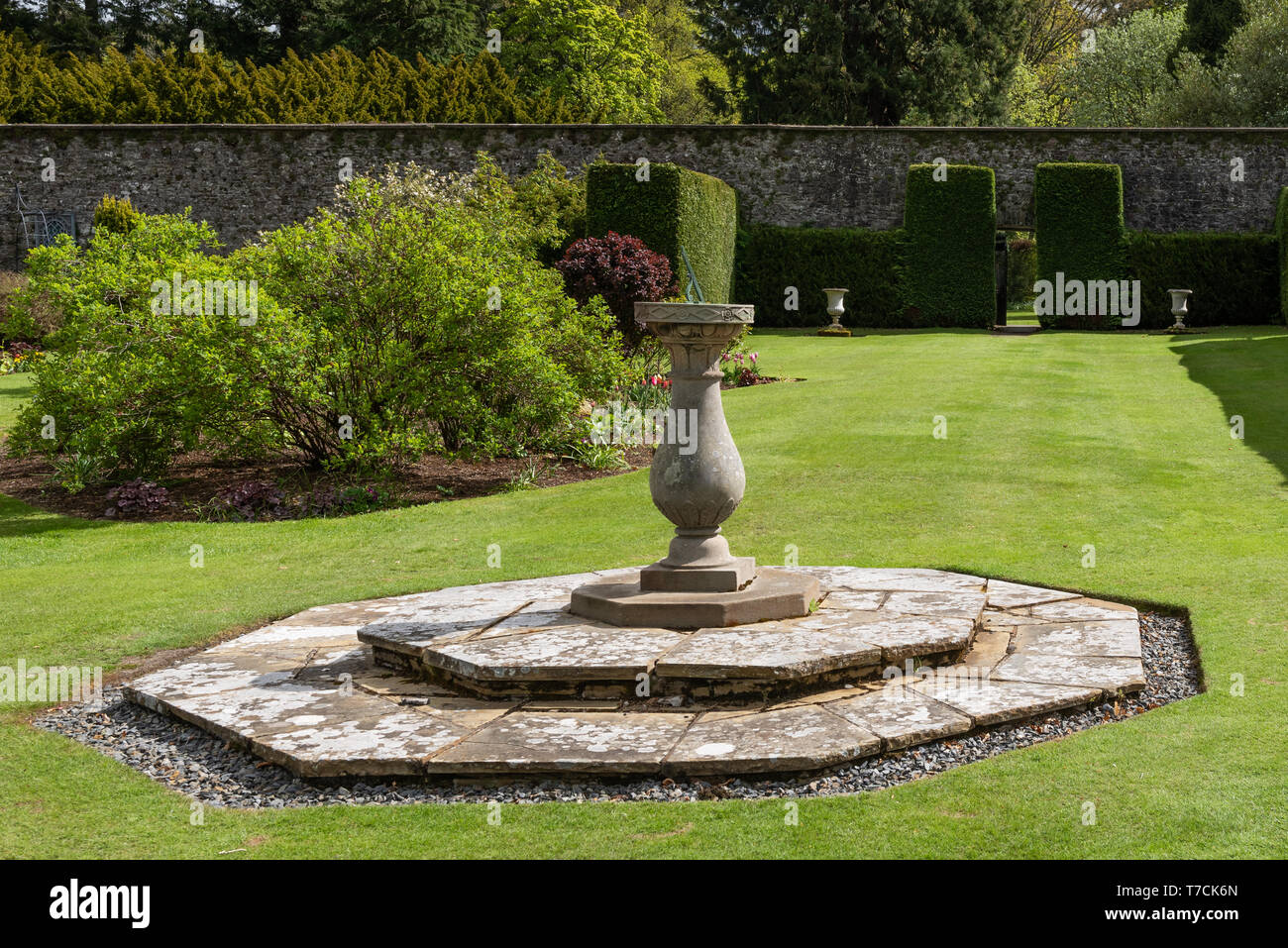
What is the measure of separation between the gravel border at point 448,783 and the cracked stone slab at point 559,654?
30.6 inches

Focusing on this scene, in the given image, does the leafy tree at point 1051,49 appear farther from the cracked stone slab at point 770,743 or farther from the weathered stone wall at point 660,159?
the cracked stone slab at point 770,743

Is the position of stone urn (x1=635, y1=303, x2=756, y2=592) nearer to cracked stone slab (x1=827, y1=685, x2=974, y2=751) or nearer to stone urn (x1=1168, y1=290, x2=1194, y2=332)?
cracked stone slab (x1=827, y1=685, x2=974, y2=751)

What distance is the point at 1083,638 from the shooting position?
6.17 metres

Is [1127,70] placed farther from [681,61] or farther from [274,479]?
[274,479]

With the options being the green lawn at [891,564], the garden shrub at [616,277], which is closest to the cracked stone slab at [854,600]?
the green lawn at [891,564]

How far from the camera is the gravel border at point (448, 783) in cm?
445

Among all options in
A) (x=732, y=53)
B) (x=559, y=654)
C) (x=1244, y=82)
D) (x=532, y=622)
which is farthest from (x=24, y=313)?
(x=1244, y=82)

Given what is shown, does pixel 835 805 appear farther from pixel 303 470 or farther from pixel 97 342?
pixel 97 342

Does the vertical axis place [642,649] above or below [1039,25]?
below

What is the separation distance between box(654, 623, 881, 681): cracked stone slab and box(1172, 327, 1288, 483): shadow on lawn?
6674mm
